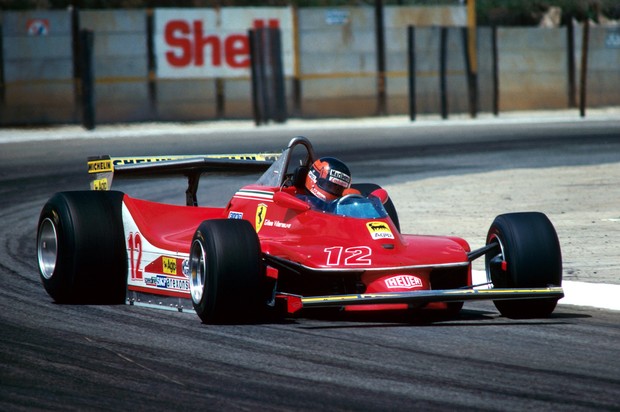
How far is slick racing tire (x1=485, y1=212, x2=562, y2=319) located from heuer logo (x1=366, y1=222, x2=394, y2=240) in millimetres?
812

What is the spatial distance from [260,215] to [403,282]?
5.23ft

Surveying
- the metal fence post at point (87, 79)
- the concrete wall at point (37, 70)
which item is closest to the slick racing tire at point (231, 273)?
the metal fence post at point (87, 79)

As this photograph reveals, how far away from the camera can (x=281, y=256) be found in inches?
352

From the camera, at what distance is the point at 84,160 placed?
80.6ft

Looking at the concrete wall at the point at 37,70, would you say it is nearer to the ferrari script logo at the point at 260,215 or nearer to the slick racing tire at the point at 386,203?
the slick racing tire at the point at 386,203

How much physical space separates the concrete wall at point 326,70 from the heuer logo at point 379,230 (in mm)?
25643

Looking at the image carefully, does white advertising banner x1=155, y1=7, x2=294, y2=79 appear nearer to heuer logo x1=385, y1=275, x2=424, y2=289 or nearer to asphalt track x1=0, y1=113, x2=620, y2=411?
asphalt track x1=0, y1=113, x2=620, y2=411

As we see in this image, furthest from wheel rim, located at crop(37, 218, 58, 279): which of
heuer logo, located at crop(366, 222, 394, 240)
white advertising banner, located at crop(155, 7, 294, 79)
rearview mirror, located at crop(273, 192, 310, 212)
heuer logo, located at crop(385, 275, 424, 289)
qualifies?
white advertising banner, located at crop(155, 7, 294, 79)

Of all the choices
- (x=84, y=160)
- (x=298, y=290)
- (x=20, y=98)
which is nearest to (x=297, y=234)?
(x=298, y=290)

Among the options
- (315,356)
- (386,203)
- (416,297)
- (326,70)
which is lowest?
(315,356)

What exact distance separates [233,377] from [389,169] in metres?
15.3

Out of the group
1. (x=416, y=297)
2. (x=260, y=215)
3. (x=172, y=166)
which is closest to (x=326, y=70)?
(x=172, y=166)

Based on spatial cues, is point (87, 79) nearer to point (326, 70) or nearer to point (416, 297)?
point (326, 70)

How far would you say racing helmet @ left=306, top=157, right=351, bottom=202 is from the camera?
9609 millimetres
